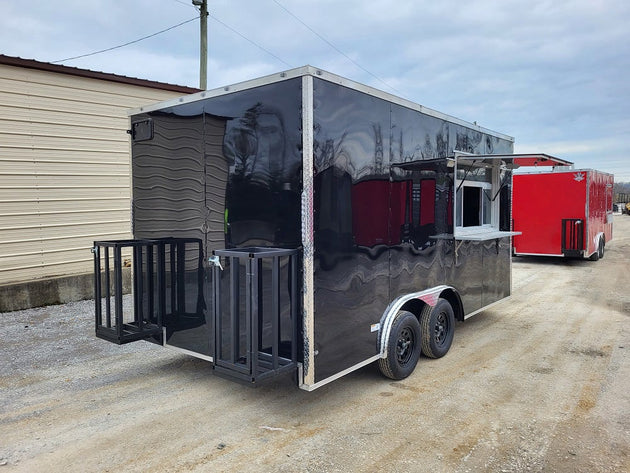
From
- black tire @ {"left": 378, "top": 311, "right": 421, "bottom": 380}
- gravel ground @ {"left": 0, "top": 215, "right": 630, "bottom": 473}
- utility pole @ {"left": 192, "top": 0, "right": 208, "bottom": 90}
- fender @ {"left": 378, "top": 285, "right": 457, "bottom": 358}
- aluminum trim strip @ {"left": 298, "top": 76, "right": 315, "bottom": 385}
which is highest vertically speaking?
utility pole @ {"left": 192, "top": 0, "right": 208, "bottom": 90}

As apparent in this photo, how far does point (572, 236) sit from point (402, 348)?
1043cm

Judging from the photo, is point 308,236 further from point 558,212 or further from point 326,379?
point 558,212

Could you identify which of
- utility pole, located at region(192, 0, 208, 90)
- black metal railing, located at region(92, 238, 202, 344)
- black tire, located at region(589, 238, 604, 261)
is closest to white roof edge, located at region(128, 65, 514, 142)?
black metal railing, located at region(92, 238, 202, 344)

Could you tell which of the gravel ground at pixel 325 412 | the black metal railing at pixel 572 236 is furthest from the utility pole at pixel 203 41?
the black metal railing at pixel 572 236

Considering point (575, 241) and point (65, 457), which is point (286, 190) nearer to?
point (65, 457)

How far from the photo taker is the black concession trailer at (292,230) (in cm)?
349

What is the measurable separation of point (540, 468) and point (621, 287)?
8.35m

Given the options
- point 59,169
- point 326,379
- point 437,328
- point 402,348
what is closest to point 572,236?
point 437,328

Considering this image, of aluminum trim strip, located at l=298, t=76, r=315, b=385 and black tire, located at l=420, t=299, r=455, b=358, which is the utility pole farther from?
aluminum trim strip, located at l=298, t=76, r=315, b=385

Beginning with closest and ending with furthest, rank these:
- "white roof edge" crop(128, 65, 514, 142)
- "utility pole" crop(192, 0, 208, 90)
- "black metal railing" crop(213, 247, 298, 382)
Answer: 1. "black metal railing" crop(213, 247, 298, 382)
2. "white roof edge" crop(128, 65, 514, 142)
3. "utility pole" crop(192, 0, 208, 90)

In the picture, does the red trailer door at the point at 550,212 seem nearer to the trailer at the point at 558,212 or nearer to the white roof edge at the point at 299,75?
the trailer at the point at 558,212

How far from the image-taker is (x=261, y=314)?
146 inches

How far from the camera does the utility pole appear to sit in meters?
11.8

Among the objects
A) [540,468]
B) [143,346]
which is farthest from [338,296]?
[143,346]
